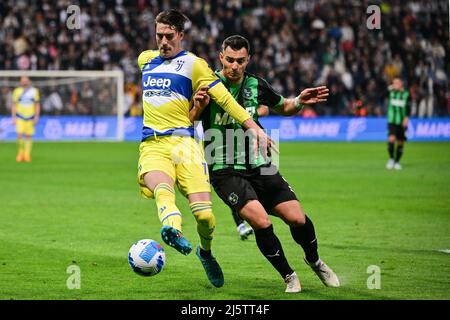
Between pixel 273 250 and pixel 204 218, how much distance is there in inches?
27.5

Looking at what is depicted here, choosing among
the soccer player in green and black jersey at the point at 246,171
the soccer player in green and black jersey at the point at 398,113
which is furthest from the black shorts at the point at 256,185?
the soccer player in green and black jersey at the point at 398,113

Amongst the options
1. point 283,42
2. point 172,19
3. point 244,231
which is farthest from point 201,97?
point 283,42

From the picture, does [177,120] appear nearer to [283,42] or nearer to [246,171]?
[246,171]

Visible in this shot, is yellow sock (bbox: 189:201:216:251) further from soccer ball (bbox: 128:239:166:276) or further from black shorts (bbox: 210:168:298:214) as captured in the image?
soccer ball (bbox: 128:239:166:276)

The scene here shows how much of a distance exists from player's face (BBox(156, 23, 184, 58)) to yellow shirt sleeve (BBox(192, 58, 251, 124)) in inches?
9.6

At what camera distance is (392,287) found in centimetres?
845

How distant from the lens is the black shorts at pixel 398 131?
23.7 metres

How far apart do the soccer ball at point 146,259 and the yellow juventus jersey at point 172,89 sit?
112 cm

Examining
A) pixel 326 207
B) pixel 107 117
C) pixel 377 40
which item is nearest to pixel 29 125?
pixel 107 117

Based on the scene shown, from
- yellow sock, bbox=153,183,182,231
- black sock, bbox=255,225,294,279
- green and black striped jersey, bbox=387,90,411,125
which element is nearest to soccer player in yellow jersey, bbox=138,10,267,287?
yellow sock, bbox=153,183,182,231

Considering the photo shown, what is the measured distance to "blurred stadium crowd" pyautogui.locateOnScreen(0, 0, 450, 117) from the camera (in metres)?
35.5

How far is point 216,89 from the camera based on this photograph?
8.31m

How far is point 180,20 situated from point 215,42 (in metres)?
29.1
